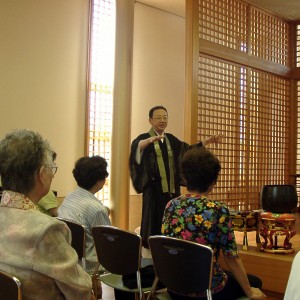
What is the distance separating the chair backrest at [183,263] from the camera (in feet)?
5.82

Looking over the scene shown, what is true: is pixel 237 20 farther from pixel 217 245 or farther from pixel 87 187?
pixel 217 245

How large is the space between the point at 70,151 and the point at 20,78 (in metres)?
0.98

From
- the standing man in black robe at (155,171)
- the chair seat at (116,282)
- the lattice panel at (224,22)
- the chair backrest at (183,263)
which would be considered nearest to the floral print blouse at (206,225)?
the chair backrest at (183,263)

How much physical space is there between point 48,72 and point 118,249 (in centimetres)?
332

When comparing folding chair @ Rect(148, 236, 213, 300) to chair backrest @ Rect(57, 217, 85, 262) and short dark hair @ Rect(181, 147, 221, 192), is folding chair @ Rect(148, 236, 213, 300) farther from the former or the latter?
chair backrest @ Rect(57, 217, 85, 262)

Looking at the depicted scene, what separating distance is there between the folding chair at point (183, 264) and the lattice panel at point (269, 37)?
4.69 m

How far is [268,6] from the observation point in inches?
247

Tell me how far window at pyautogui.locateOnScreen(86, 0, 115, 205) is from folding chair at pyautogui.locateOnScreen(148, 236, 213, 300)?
141 inches

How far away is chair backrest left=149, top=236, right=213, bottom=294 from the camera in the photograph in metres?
1.77

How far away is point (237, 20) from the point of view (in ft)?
19.4

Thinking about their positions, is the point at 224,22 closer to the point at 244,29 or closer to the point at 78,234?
the point at 244,29

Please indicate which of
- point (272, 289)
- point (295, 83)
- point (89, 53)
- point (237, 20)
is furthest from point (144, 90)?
point (272, 289)

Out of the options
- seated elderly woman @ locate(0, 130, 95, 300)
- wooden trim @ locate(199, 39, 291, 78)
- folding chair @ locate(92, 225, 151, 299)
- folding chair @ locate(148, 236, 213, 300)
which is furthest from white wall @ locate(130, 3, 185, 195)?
seated elderly woman @ locate(0, 130, 95, 300)

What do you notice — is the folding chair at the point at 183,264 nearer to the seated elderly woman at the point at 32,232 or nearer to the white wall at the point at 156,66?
the seated elderly woman at the point at 32,232
